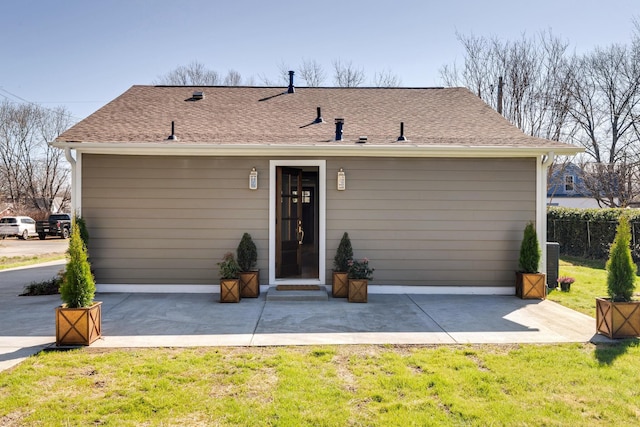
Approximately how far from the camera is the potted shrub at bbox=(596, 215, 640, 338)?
435cm

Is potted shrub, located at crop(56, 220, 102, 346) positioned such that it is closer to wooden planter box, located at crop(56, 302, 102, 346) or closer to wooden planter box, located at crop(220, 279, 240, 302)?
wooden planter box, located at crop(56, 302, 102, 346)

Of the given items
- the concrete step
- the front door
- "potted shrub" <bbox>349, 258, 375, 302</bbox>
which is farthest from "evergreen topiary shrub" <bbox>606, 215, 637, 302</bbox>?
the front door

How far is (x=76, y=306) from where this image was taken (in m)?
4.18

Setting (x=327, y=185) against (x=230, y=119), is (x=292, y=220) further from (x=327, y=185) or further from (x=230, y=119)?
(x=230, y=119)

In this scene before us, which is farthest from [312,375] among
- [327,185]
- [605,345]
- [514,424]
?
[327,185]

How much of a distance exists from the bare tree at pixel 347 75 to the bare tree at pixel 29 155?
20136mm

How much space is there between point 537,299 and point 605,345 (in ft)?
7.57

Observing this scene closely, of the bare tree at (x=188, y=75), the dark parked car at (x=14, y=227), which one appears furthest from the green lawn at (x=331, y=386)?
the bare tree at (x=188, y=75)

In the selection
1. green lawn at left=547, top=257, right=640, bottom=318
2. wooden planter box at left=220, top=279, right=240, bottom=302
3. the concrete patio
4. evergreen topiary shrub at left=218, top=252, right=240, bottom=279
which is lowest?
green lawn at left=547, top=257, right=640, bottom=318

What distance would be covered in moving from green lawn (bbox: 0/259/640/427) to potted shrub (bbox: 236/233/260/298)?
2.31 m

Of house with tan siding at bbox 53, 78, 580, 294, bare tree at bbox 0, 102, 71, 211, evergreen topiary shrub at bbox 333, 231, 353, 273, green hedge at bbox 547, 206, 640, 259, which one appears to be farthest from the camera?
bare tree at bbox 0, 102, 71, 211

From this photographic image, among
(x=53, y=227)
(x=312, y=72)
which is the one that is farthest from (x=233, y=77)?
(x=53, y=227)

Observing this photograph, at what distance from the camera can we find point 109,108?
8.03 m

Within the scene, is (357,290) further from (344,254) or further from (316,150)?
(316,150)
